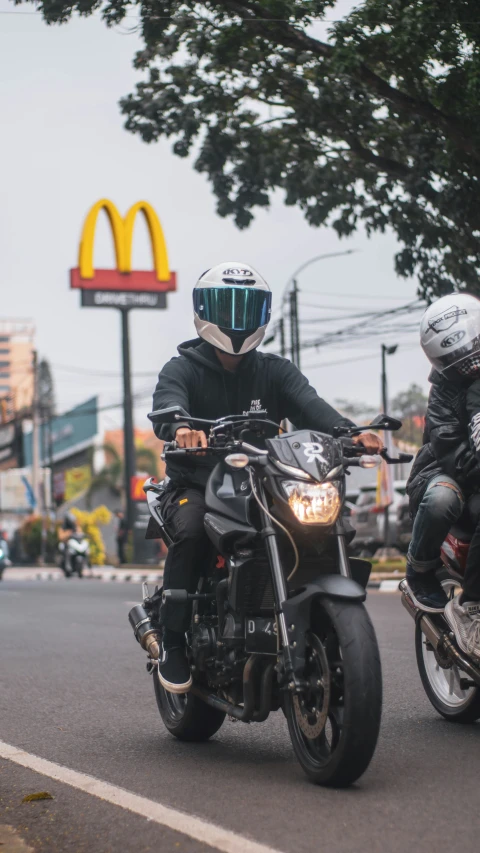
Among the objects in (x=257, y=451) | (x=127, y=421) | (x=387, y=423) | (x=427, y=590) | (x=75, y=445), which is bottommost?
(x=427, y=590)

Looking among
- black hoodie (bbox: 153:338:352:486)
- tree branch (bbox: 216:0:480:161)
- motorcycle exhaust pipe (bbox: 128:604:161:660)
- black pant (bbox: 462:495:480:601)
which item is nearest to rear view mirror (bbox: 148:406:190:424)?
black hoodie (bbox: 153:338:352:486)

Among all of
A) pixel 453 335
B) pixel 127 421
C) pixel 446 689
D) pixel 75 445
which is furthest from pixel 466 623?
pixel 75 445

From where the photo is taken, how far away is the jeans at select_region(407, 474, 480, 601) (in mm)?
5391

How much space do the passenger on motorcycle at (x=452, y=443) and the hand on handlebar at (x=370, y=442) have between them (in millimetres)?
674

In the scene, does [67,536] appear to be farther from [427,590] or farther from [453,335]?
[453,335]

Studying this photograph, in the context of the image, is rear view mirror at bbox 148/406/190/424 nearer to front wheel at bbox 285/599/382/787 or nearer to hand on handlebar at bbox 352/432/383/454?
hand on handlebar at bbox 352/432/383/454

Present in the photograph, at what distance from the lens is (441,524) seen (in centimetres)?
554

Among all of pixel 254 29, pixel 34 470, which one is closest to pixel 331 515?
pixel 254 29

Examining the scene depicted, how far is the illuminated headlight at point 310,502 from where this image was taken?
4.43 m

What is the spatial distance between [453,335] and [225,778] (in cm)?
215

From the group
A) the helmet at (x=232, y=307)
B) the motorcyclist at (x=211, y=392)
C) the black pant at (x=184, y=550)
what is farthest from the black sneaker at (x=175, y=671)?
the helmet at (x=232, y=307)

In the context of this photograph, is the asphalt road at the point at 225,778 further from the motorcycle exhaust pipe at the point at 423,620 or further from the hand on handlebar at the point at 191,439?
the hand on handlebar at the point at 191,439

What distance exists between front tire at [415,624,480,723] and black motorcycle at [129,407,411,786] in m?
1.23

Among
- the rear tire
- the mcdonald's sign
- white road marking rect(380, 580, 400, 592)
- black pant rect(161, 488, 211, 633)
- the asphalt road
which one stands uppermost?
the mcdonald's sign
